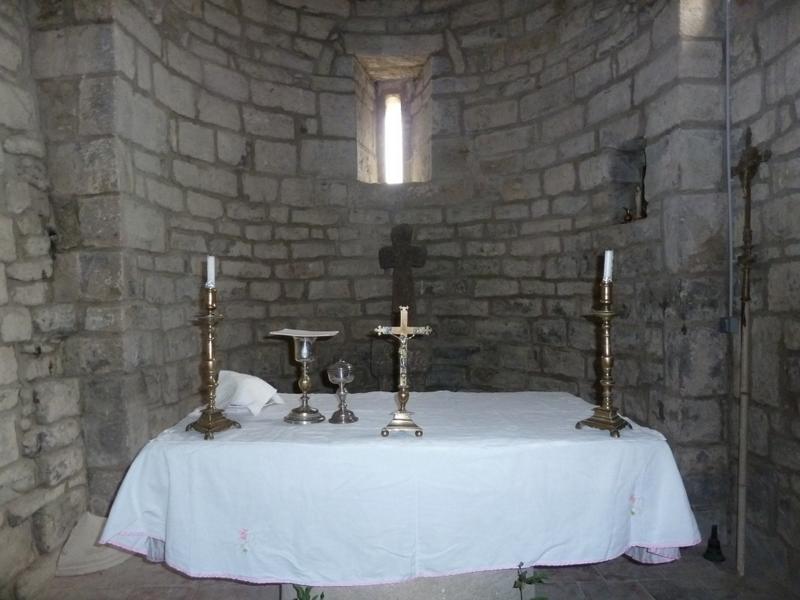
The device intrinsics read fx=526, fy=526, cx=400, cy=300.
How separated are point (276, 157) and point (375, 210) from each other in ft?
3.39

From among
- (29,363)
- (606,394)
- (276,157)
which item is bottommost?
(606,394)

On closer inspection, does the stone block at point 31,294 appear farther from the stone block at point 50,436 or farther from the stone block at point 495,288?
the stone block at point 495,288

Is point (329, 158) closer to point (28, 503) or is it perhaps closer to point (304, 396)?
point (304, 396)

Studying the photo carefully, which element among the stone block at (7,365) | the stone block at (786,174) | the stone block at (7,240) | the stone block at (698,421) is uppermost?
the stone block at (786,174)

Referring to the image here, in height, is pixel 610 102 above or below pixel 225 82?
below

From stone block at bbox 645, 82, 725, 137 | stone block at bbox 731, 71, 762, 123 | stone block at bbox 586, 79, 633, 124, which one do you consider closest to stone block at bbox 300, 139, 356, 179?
stone block at bbox 586, 79, 633, 124

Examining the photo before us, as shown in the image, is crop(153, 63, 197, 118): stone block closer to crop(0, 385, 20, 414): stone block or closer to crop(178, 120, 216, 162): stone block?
crop(178, 120, 216, 162): stone block

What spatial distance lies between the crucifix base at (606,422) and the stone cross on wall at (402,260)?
2677 millimetres

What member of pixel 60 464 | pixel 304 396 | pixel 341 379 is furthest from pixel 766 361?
pixel 60 464

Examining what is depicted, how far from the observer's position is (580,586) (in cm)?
279

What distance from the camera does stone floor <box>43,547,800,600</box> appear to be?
8.87 feet

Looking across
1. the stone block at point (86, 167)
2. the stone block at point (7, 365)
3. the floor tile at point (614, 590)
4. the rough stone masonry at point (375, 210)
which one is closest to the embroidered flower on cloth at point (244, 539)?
the rough stone masonry at point (375, 210)

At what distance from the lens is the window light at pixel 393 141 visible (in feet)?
18.6

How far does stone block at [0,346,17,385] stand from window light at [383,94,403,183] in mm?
3860
